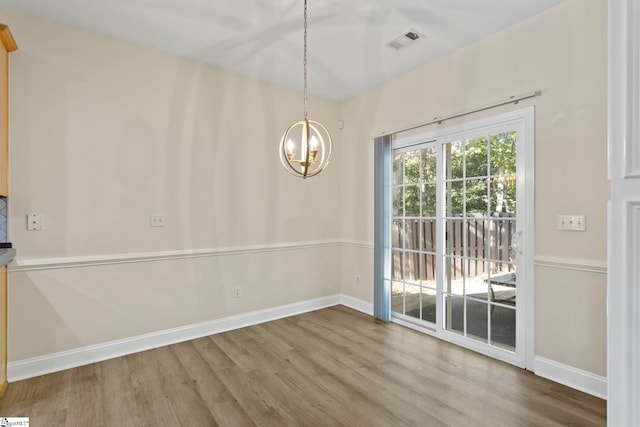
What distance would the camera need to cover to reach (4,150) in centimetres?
240

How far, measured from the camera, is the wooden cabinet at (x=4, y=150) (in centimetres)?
232

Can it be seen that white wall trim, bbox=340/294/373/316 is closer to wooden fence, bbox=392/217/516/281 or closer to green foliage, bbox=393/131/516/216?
wooden fence, bbox=392/217/516/281

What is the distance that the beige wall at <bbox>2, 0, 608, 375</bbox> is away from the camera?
93.8 inches

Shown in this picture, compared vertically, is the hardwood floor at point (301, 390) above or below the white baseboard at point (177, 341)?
below

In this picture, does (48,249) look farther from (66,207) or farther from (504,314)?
(504,314)

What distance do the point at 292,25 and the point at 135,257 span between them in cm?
252

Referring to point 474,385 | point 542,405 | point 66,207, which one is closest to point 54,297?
point 66,207

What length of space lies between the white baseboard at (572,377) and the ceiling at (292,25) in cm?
275

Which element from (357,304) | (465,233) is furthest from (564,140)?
(357,304)

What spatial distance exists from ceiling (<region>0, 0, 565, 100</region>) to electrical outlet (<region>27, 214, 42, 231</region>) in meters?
1.62

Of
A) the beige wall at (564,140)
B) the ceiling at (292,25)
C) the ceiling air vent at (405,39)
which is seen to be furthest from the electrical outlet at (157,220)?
the beige wall at (564,140)

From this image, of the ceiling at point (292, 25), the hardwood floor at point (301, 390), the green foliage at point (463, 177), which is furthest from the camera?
the green foliage at point (463, 177)

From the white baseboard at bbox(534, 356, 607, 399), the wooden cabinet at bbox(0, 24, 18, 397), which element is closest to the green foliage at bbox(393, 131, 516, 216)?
the white baseboard at bbox(534, 356, 607, 399)

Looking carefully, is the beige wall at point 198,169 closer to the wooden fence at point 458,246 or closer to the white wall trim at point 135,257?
the white wall trim at point 135,257
